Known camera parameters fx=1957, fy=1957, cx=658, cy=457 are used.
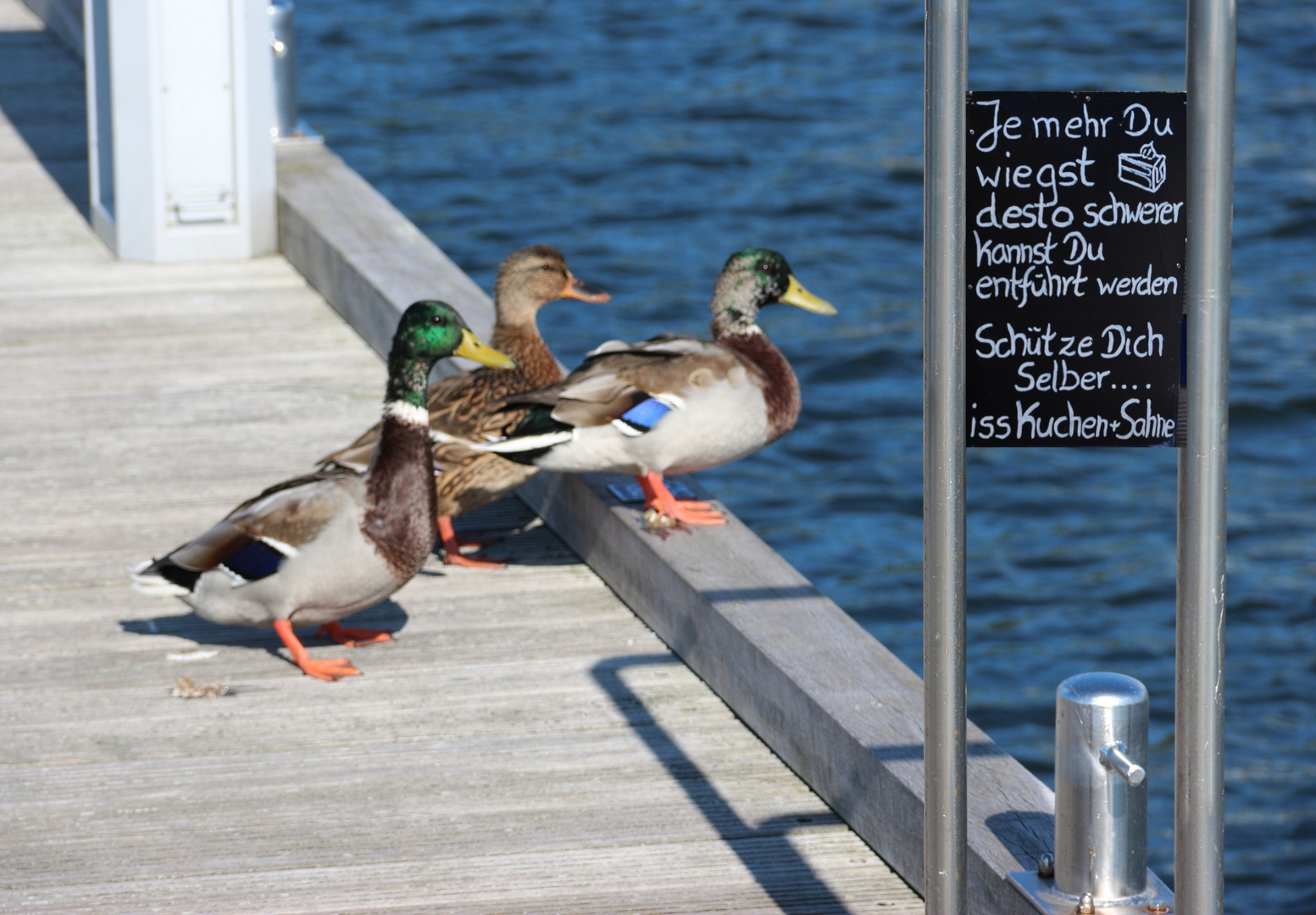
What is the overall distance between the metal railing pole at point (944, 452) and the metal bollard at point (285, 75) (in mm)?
6895

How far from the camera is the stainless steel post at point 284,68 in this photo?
9922mm

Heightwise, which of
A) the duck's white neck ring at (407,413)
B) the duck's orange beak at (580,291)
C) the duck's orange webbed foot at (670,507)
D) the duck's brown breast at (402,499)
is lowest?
the duck's orange webbed foot at (670,507)

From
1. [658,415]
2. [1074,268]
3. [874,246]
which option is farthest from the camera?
[874,246]

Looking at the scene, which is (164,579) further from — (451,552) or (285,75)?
(285,75)

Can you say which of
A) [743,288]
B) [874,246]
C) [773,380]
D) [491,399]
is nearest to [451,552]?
[491,399]

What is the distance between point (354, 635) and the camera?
5.72 metres

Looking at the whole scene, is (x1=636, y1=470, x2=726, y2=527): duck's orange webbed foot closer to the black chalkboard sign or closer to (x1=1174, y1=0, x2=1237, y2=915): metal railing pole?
the black chalkboard sign

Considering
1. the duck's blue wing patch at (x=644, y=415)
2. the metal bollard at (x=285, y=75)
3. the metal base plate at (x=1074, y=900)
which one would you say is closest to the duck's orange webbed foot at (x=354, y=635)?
the duck's blue wing patch at (x=644, y=415)

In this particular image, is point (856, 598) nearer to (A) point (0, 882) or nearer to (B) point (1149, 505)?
(B) point (1149, 505)

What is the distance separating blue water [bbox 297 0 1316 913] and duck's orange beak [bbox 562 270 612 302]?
306 centimetres

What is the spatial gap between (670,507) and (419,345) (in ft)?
2.96

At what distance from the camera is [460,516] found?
6.78 meters

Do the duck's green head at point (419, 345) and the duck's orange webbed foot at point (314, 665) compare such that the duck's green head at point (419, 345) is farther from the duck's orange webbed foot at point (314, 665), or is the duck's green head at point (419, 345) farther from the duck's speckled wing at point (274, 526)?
the duck's orange webbed foot at point (314, 665)

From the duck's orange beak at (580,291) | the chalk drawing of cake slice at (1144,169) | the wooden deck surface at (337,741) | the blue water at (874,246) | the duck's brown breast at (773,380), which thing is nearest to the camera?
the chalk drawing of cake slice at (1144,169)
